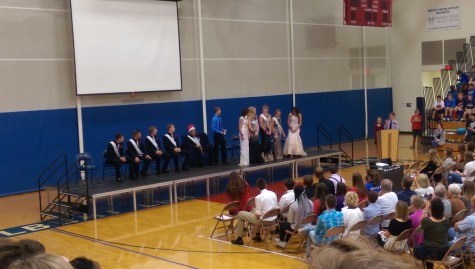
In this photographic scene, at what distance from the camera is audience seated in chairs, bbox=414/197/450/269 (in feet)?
25.0

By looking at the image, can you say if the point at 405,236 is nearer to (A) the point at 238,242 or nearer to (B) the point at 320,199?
(B) the point at 320,199

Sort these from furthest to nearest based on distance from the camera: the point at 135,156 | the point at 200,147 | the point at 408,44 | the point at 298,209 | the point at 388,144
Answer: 1. the point at 408,44
2. the point at 388,144
3. the point at 200,147
4. the point at 135,156
5. the point at 298,209

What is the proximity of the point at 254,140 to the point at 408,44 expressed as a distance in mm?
14382

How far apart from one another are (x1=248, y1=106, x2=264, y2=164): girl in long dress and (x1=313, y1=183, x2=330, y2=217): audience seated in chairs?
24.0ft

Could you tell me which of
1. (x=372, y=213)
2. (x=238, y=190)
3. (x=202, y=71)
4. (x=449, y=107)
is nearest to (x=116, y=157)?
(x=238, y=190)

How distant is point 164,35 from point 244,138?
4720 mm

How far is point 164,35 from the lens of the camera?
60.6 feet

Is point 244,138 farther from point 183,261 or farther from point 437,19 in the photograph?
point 437,19

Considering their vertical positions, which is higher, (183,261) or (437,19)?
(437,19)

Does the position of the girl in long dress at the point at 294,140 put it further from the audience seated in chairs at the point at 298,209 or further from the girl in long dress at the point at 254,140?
the audience seated in chairs at the point at 298,209

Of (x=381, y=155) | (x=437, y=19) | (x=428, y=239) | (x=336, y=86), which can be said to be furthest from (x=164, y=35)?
(x=437, y=19)

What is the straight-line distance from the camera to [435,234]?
7.64 metres

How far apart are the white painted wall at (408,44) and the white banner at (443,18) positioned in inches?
7.4

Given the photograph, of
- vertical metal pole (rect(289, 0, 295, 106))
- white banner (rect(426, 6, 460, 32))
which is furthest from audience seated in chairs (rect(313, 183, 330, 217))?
white banner (rect(426, 6, 460, 32))
